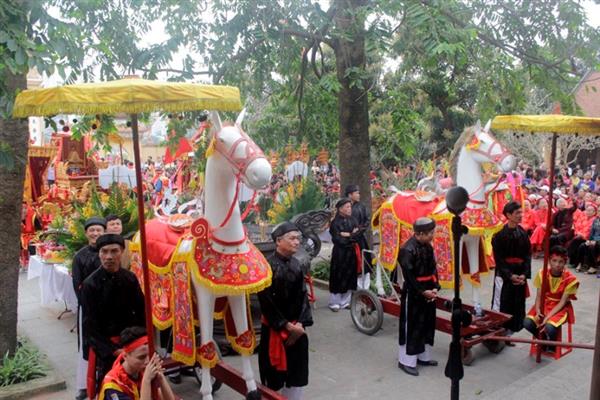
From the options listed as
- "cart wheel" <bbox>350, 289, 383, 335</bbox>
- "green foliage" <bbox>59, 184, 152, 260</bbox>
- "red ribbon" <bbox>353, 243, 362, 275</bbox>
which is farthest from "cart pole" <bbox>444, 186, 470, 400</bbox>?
"green foliage" <bbox>59, 184, 152, 260</bbox>

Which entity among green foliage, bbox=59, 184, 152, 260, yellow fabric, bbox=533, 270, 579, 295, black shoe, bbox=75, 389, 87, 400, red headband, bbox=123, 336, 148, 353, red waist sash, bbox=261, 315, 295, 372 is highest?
green foliage, bbox=59, 184, 152, 260

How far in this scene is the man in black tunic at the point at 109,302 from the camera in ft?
13.0

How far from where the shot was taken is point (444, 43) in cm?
627

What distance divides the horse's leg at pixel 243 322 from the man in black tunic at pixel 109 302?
77 centimetres

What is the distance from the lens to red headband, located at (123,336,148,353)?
328 centimetres

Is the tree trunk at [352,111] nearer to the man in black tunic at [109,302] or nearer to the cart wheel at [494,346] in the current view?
the cart wheel at [494,346]

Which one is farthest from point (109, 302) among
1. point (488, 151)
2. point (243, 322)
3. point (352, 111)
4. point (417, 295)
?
point (352, 111)

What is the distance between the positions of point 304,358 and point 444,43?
Answer: 3.90 meters

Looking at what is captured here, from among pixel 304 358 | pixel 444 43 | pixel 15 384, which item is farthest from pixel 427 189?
pixel 15 384

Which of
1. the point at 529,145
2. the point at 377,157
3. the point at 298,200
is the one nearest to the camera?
the point at 298,200

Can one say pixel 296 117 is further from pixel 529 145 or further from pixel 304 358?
pixel 529 145

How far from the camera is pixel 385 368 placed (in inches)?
239

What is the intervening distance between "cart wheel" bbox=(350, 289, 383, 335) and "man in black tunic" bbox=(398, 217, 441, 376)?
3.03ft

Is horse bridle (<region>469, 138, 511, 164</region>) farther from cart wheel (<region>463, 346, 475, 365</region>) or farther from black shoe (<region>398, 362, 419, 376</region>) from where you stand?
black shoe (<region>398, 362, 419, 376</region>)
